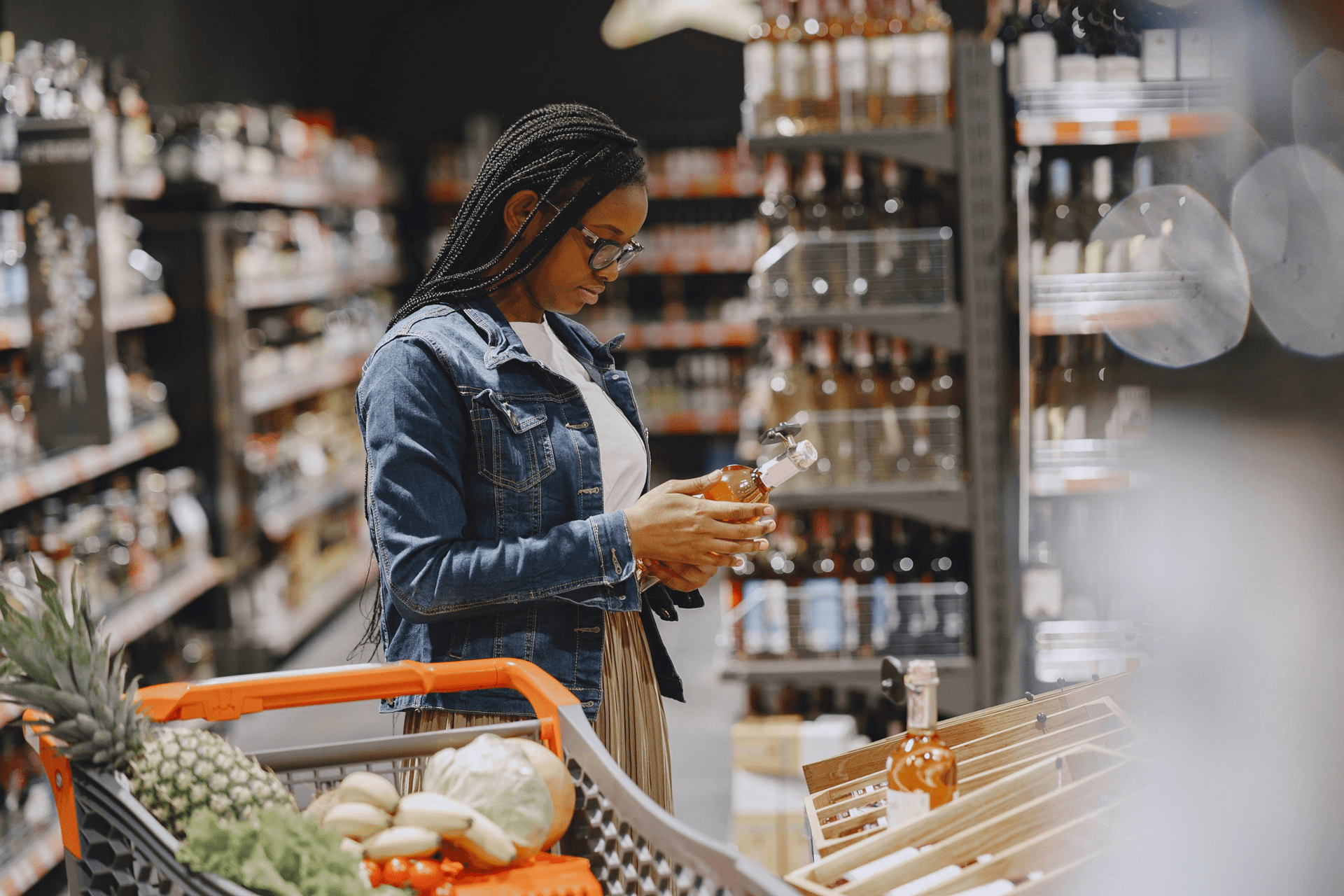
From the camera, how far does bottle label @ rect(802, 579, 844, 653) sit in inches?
135

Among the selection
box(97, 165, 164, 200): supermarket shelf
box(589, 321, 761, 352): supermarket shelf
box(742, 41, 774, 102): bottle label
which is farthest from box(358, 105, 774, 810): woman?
box(589, 321, 761, 352): supermarket shelf

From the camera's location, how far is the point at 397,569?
1.33 m

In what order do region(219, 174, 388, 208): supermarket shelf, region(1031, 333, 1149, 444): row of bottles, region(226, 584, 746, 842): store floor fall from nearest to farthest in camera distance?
region(1031, 333, 1149, 444): row of bottles, region(226, 584, 746, 842): store floor, region(219, 174, 388, 208): supermarket shelf

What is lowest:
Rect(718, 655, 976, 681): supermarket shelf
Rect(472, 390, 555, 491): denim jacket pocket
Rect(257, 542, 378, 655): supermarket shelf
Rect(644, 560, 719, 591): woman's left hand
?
Rect(257, 542, 378, 655): supermarket shelf

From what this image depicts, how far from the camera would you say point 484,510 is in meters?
1.41

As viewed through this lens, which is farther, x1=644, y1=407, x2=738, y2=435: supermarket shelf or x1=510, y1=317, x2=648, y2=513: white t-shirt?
x1=644, y1=407, x2=738, y2=435: supermarket shelf

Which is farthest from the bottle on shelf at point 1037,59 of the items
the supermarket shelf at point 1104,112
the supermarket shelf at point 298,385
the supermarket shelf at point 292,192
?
the supermarket shelf at point 298,385

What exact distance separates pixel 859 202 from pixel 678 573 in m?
2.39

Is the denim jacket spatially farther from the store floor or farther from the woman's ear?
the store floor

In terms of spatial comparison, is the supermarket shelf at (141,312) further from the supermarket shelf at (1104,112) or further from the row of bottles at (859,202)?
the supermarket shelf at (1104,112)

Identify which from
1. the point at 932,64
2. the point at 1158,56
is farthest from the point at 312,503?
the point at 1158,56

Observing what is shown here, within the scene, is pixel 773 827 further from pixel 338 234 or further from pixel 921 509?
pixel 338 234

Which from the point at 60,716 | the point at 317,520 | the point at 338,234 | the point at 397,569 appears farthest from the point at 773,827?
the point at 338,234

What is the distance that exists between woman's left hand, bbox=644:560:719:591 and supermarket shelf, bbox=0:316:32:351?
8.24 feet
